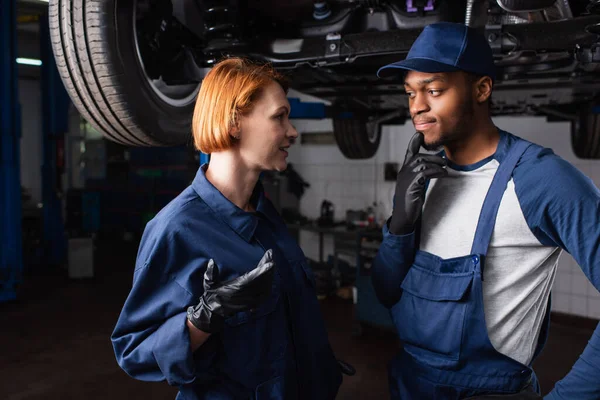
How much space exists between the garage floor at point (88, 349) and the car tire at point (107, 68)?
1755 millimetres

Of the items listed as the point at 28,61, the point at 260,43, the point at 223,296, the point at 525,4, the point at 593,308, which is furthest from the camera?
the point at 28,61

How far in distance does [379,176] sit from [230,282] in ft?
→ 16.5

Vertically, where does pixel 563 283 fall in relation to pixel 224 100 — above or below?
below

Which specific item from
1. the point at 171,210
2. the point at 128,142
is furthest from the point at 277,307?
the point at 128,142

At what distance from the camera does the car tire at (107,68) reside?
1581 mm

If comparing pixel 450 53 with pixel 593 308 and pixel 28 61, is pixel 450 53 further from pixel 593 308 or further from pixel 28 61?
pixel 28 61

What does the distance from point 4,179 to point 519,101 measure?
452 centimetres

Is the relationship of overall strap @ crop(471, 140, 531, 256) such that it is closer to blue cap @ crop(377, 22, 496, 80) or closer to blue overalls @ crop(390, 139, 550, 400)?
blue overalls @ crop(390, 139, 550, 400)

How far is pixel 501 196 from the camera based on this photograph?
1070 millimetres

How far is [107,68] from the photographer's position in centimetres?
160

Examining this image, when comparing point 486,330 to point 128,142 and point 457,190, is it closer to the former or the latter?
point 457,190

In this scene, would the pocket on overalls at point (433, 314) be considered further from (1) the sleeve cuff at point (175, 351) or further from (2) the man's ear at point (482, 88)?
(1) the sleeve cuff at point (175, 351)

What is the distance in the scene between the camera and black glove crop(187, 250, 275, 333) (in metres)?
0.90

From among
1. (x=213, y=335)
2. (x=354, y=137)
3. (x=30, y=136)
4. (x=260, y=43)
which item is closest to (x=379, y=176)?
(x=354, y=137)
